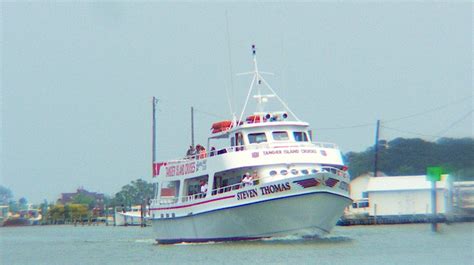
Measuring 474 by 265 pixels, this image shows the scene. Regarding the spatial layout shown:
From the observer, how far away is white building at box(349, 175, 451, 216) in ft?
228

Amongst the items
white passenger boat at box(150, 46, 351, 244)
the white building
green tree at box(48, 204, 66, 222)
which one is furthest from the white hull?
green tree at box(48, 204, 66, 222)

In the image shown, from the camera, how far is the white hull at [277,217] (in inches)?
1721

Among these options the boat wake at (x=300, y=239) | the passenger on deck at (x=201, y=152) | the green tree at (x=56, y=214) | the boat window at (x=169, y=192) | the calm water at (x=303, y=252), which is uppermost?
the passenger on deck at (x=201, y=152)

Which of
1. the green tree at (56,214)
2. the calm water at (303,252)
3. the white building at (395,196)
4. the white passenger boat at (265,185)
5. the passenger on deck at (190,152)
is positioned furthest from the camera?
the green tree at (56,214)

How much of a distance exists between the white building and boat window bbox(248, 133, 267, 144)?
23355 mm

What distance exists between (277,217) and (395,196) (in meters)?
29.4

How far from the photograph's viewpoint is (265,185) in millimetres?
43656

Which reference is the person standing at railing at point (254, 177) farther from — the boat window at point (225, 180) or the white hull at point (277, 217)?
the white hull at point (277, 217)

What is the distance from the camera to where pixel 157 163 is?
5431 centimetres

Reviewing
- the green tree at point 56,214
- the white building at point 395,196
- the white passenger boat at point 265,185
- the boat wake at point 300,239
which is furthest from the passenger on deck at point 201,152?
the green tree at point 56,214

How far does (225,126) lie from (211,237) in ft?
19.3

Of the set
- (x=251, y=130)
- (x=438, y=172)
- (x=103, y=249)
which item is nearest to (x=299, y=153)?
(x=251, y=130)

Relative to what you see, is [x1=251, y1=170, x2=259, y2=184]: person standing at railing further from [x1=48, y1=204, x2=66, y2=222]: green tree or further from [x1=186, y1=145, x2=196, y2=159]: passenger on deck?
[x1=48, y1=204, x2=66, y2=222]: green tree

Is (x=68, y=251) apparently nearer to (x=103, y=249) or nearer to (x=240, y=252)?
(x=103, y=249)
